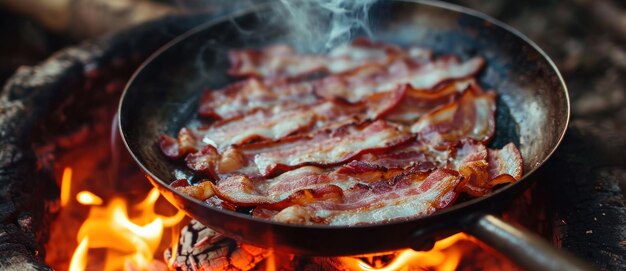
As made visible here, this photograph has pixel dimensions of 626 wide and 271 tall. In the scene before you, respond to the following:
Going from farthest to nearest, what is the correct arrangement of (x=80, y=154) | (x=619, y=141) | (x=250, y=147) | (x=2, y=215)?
(x=80, y=154), (x=619, y=141), (x=250, y=147), (x=2, y=215)

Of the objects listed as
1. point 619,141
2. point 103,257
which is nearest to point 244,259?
point 103,257

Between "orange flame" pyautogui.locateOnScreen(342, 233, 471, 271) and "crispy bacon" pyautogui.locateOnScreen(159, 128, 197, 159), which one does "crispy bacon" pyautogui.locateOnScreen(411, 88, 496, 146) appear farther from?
"crispy bacon" pyautogui.locateOnScreen(159, 128, 197, 159)

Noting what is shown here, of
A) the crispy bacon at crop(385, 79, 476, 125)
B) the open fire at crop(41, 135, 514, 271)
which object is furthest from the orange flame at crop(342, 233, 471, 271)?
the crispy bacon at crop(385, 79, 476, 125)

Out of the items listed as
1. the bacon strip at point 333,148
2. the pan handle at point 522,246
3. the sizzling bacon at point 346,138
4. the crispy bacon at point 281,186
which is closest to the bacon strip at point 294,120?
the sizzling bacon at point 346,138

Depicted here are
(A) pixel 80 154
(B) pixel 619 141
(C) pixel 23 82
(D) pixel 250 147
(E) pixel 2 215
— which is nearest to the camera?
(E) pixel 2 215

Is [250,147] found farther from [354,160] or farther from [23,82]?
[23,82]

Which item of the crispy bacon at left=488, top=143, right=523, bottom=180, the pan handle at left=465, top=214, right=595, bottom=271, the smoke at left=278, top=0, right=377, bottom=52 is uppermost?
the smoke at left=278, top=0, right=377, bottom=52

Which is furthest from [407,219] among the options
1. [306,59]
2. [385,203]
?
[306,59]
